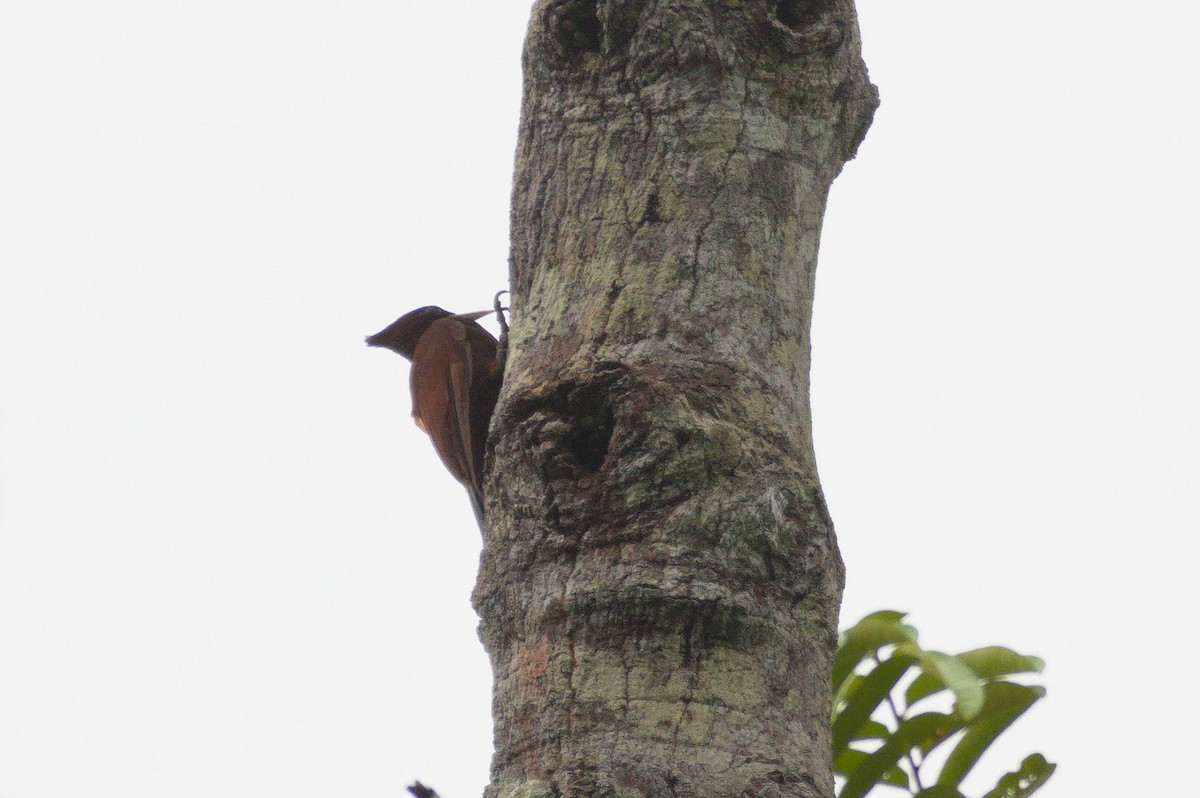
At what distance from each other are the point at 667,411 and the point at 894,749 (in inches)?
37.7

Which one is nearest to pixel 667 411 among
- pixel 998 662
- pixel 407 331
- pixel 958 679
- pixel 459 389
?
pixel 958 679

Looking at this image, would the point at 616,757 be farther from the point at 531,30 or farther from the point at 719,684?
the point at 531,30

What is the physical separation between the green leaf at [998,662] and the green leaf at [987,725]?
3 cm

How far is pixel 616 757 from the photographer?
1384mm

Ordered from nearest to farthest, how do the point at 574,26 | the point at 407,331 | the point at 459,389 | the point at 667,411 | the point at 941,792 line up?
the point at 667,411
the point at 574,26
the point at 941,792
the point at 459,389
the point at 407,331

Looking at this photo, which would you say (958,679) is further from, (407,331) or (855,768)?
(407,331)

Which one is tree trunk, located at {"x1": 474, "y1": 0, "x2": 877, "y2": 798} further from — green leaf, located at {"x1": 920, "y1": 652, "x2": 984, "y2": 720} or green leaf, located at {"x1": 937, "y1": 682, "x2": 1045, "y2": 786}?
green leaf, located at {"x1": 937, "y1": 682, "x2": 1045, "y2": 786}

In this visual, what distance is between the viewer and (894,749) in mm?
2191

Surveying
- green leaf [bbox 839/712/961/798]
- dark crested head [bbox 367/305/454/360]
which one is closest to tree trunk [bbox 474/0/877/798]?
green leaf [bbox 839/712/961/798]

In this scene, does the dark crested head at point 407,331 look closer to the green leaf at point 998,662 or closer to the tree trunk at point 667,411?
the tree trunk at point 667,411

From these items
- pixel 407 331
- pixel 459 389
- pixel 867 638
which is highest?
pixel 407 331

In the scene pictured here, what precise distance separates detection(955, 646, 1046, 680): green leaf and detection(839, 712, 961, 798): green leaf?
0.39ft

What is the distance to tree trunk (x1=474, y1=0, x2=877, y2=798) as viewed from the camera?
1.43 metres

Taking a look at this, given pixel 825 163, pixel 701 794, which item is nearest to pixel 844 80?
pixel 825 163
